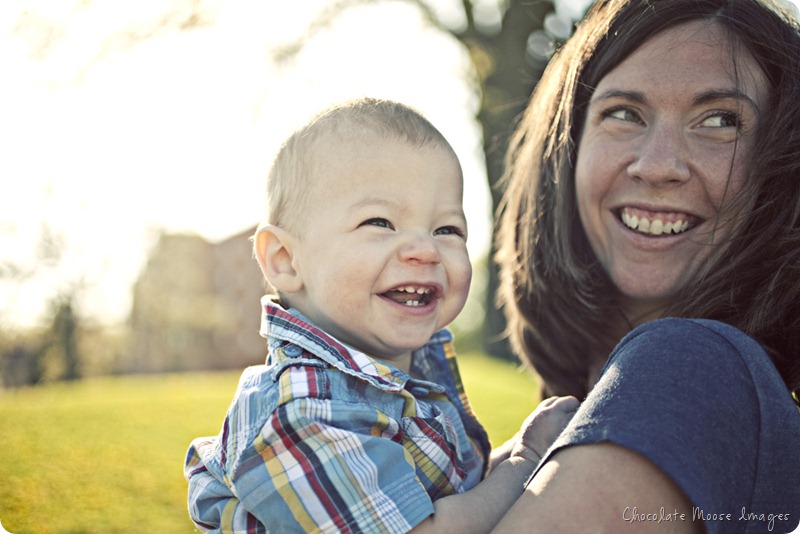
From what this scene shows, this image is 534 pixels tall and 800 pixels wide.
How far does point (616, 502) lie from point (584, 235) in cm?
136

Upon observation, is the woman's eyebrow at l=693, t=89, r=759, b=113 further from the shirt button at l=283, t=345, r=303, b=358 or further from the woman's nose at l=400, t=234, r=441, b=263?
the shirt button at l=283, t=345, r=303, b=358

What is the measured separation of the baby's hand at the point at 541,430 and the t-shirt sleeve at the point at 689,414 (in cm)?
46

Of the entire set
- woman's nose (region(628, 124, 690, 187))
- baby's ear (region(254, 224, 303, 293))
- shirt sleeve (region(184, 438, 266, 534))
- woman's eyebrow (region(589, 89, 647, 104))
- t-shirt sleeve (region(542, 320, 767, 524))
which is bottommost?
shirt sleeve (region(184, 438, 266, 534))

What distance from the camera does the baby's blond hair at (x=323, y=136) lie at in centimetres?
200

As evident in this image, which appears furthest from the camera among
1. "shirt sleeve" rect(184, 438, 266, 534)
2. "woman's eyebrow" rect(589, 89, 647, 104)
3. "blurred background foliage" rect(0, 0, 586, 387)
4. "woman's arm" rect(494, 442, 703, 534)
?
"blurred background foliage" rect(0, 0, 586, 387)

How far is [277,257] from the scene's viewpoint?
207 centimetres

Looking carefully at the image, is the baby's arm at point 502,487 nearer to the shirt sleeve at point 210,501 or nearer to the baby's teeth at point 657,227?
the shirt sleeve at point 210,501

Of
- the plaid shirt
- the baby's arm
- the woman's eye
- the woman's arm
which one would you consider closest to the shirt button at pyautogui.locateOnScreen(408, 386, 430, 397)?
the plaid shirt

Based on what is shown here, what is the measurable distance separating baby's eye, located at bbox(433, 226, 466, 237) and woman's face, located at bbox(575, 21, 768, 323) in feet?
1.71

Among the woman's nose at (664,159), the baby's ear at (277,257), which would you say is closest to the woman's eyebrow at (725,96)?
the woman's nose at (664,159)

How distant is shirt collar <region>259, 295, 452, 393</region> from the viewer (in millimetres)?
1782

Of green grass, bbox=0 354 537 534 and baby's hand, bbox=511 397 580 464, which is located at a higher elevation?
baby's hand, bbox=511 397 580 464

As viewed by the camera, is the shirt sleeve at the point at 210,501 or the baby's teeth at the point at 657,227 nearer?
the shirt sleeve at the point at 210,501

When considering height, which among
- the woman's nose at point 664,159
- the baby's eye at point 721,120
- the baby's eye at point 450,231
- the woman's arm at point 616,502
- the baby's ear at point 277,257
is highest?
the baby's eye at point 721,120
